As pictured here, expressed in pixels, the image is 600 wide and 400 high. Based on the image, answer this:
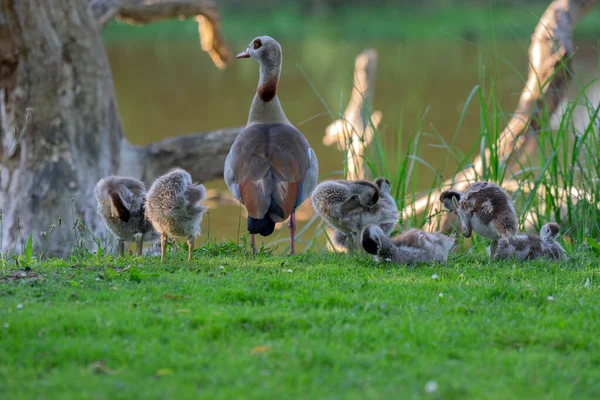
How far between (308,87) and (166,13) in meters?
17.6

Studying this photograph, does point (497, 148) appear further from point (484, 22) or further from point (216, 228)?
point (484, 22)

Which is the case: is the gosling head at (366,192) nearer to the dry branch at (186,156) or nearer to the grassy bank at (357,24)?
the dry branch at (186,156)

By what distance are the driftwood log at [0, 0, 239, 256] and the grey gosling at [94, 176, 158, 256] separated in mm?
4202

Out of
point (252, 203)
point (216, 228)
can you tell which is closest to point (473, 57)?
point (216, 228)

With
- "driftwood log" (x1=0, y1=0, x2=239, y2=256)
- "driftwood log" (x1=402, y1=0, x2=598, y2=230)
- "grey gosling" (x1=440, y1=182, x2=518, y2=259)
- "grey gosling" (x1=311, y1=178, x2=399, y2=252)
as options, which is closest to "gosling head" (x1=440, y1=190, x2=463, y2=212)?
"grey gosling" (x1=440, y1=182, x2=518, y2=259)

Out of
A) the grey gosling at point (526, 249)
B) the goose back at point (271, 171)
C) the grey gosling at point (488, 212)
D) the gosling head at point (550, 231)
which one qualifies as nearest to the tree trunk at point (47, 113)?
the goose back at point (271, 171)

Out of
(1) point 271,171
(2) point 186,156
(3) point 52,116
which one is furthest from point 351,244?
(3) point 52,116

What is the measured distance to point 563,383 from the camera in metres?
4.23

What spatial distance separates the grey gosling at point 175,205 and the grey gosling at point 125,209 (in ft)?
0.82

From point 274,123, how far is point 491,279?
10.5 ft

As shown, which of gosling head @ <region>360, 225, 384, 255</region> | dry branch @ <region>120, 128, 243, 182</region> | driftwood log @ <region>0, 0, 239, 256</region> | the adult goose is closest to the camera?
gosling head @ <region>360, 225, 384, 255</region>

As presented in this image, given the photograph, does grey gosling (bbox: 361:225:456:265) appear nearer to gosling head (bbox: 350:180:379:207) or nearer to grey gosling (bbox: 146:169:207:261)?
gosling head (bbox: 350:180:379:207)

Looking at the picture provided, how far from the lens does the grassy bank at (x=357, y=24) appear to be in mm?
43938

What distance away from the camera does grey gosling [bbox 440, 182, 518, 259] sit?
679 centimetres
